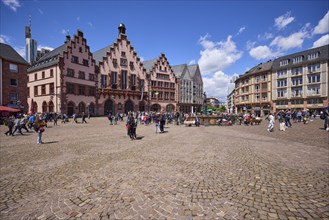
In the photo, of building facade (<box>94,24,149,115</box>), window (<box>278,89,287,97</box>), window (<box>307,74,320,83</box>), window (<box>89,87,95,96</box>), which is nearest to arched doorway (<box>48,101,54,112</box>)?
window (<box>89,87,95,96</box>)

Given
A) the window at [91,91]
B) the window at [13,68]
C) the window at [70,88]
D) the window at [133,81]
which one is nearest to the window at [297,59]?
the window at [133,81]

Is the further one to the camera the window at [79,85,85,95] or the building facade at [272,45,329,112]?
the building facade at [272,45,329,112]

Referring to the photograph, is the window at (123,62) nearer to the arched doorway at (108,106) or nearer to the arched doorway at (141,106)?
the arched doorway at (108,106)

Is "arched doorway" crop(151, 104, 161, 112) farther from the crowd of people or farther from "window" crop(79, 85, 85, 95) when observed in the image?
the crowd of people

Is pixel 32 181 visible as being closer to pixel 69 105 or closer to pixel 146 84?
pixel 69 105

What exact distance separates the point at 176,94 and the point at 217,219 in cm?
5473

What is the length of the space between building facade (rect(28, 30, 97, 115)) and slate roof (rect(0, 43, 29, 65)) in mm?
4798

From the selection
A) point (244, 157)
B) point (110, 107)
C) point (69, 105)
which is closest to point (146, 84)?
point (110, 107)

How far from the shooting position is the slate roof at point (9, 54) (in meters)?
30.1

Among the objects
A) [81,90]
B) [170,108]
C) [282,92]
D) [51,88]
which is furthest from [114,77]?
[282,92]

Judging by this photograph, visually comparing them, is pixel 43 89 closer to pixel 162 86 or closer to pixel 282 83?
pixel 162 86

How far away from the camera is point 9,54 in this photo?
31.7m

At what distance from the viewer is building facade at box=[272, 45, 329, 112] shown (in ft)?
151

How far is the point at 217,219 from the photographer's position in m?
3.08
